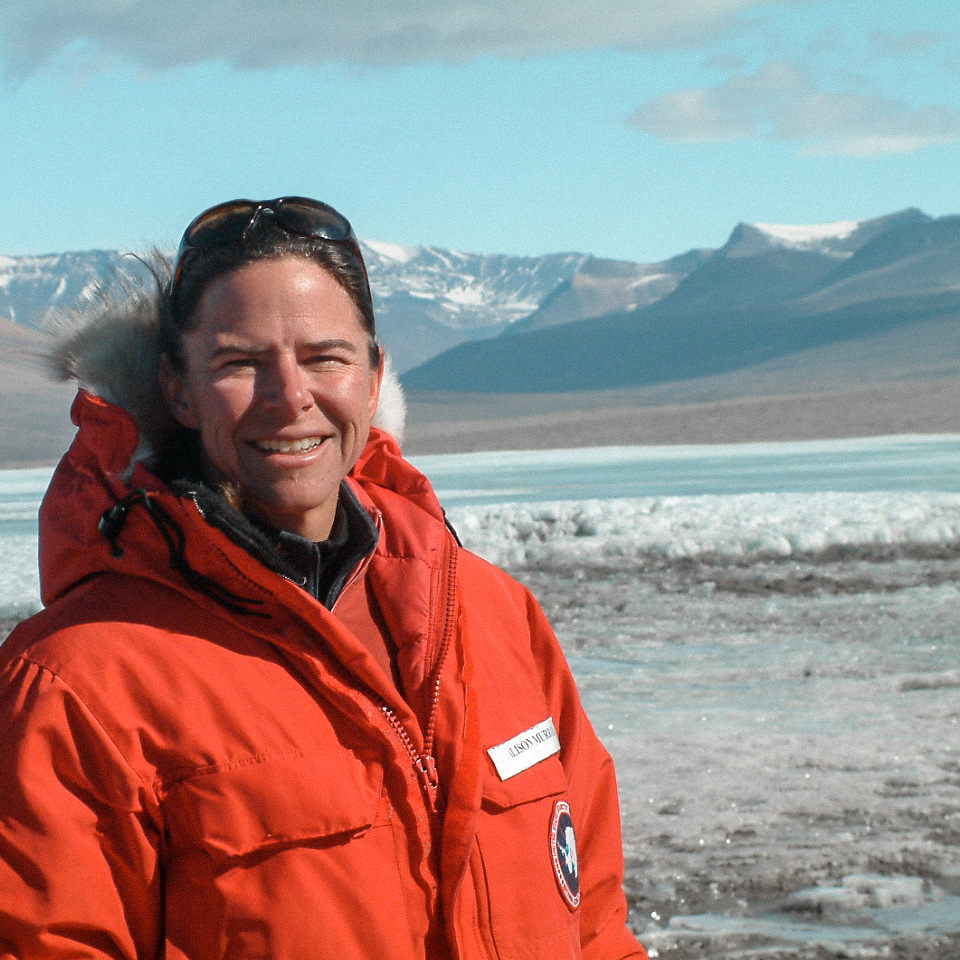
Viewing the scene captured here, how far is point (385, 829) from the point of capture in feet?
4.75

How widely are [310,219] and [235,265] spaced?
0.39 ft

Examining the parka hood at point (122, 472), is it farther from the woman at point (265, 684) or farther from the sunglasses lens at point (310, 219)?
the sunglasses lens at point (310, 219)

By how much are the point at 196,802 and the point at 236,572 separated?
250mm

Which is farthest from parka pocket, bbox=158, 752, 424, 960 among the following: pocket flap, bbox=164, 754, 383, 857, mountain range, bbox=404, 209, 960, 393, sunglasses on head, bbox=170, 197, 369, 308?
mountain range, bbox=404, 209, 960, 393

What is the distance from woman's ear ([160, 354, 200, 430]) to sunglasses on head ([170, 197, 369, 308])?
94mm

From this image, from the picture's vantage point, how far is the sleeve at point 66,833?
130cm

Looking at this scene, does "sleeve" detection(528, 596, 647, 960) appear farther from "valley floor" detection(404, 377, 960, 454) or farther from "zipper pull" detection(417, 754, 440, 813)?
"valley floor" detection(404, 377, 960, 454)

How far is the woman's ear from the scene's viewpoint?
165cm

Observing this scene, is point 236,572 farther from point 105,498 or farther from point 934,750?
point 934,750

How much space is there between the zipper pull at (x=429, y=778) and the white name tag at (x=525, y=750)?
9 cm

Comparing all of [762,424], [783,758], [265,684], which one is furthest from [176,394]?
[762,424]

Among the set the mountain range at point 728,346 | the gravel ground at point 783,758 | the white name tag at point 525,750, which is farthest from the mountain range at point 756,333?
the white name tag at point 525,750

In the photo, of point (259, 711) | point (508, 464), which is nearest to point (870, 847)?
point (259, 711)

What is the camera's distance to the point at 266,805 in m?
1.38
